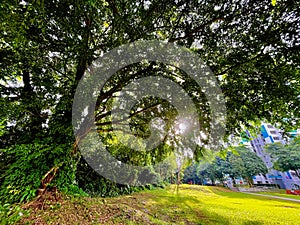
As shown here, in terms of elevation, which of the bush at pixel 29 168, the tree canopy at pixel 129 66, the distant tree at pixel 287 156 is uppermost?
the distant tree at pixel 287 156

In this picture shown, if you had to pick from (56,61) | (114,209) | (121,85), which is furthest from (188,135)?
(56,61)

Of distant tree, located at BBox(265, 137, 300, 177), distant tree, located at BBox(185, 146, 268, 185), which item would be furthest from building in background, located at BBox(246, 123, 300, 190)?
distant tree, located at BBox(265, 137, 300, 177)

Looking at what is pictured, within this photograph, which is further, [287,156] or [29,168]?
[287,156]

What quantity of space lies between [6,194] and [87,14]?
485 cm

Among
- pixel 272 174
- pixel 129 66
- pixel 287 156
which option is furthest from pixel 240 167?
pixel 129 66

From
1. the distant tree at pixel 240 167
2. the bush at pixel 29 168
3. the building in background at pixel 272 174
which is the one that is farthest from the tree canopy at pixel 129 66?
the building in background at pixel 272 174

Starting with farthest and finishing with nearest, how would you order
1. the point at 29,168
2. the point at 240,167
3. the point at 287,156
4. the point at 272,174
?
the point at 272,174 < the point at 240,167 < the point at 287,156 < the point at 29,168

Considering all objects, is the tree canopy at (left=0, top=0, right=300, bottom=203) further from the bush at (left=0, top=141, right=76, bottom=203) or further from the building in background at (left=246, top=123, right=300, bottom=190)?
the building in background at (left=246, top=123, right=300, bottom=190)

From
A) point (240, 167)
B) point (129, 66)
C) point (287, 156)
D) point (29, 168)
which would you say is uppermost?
point (287, 156)

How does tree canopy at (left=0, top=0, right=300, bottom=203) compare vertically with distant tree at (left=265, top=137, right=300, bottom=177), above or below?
below

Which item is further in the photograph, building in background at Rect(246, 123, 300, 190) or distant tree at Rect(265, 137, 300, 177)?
building in background at Rect(246, 123, 300, 190)

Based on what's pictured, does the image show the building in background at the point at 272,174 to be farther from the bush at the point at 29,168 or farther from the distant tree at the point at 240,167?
the bush at the point at 29,168

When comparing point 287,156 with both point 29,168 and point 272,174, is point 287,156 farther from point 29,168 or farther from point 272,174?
point 29,168

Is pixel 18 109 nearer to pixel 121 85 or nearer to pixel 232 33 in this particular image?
pixel 121 85
